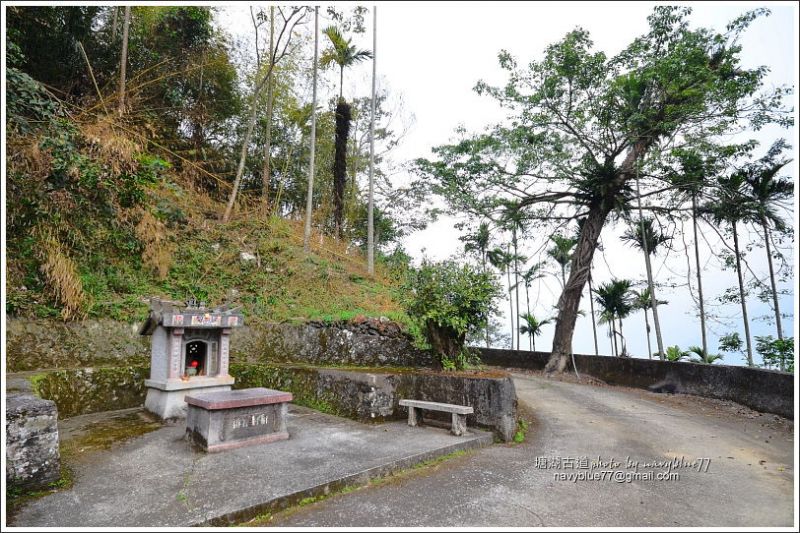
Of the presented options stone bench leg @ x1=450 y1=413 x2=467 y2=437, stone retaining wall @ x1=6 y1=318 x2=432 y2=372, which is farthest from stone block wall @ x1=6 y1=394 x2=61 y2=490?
stone bench leg @ x1=450 y1=413 x2=467 y2=437

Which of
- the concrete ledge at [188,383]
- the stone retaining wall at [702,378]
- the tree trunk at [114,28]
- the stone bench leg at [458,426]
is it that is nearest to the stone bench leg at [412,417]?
the stone bench leg at [458,426]

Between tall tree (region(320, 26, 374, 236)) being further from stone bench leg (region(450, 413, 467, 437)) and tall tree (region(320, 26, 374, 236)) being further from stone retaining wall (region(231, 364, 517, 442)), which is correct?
stone bench leg (region(450, 413, 467, 437))

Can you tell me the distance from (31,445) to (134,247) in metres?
6.88

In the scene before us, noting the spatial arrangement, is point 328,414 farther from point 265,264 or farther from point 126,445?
point 265,264

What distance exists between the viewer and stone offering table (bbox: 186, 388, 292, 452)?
5.45m

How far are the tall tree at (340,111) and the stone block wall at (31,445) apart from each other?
40.6 feet

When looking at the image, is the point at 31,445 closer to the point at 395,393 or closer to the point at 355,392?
the point at 355,392

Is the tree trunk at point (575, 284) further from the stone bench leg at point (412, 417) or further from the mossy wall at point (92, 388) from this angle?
the mossy wall at point (92, 388)

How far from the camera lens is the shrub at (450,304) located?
7496mm

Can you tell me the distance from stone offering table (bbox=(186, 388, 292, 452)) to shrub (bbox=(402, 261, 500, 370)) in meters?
2.84

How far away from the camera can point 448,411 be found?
6.30 metres

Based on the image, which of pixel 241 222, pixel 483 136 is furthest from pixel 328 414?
pixel 483 136

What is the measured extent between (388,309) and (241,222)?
5793mm

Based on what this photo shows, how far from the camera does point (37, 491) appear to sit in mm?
4020
